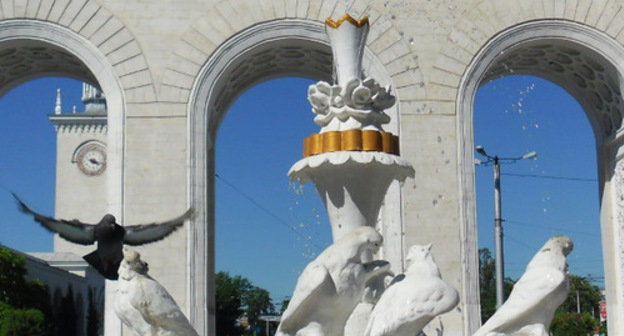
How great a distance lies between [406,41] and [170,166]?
16.2 feet

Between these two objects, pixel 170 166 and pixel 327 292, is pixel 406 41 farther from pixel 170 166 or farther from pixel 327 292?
pixel 327 292

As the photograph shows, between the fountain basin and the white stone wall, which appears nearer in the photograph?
the fountain basin

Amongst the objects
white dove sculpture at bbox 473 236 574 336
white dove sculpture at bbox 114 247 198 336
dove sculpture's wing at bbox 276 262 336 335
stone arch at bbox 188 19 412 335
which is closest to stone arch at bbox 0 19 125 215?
stone arch at bbox 188 19 412 335

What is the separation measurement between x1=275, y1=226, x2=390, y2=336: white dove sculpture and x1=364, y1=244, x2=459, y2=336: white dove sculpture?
18.1 inches

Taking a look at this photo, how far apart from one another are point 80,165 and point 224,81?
47.9 metres

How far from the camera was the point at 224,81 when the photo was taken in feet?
62.2

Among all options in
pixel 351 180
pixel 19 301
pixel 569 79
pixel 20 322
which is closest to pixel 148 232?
pixel 351 180

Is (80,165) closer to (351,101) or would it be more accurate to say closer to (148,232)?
(148,232)

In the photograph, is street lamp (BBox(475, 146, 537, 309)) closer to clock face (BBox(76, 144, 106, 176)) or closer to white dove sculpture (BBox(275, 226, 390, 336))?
white dove sculpture (BBox(275, 226, 390, 336))

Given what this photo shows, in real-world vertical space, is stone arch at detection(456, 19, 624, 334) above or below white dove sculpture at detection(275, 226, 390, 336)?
above

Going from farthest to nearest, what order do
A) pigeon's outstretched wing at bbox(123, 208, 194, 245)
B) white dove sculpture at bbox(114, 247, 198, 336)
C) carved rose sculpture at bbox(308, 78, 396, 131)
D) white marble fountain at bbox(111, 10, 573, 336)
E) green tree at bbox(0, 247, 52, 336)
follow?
green tree at bbox(0, 247, 52, 336) < pigeon's outstretched wing at bbox(123, 208, 194, 245) < carved rose sculpture at bbox(308, 78, 396, 131) < white dove sculpture at bbox(114, 247, 198, 336) < white marble fountain at bbox(111, 10, 573, 336)

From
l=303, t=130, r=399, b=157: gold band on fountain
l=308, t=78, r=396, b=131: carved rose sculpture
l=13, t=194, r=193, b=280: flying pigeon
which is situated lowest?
l=13, t=194, r=193, b=280: flying pigeon

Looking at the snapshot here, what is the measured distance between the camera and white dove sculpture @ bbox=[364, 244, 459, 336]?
767cm

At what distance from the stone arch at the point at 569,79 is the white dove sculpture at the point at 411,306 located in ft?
32.5
